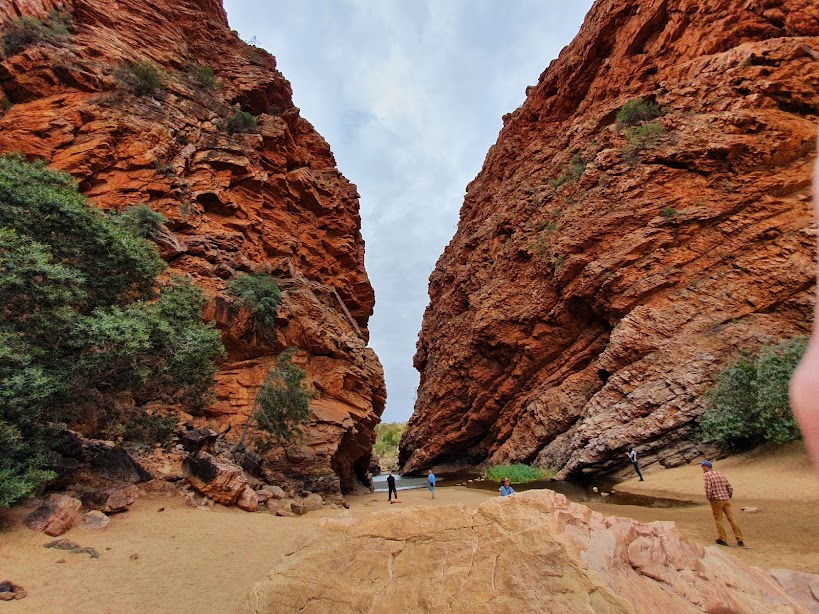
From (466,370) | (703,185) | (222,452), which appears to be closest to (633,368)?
(703,185)

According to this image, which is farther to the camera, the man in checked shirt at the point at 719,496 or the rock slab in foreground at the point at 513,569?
the man in checked shirt at the point at 719,496

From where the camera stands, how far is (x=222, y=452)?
48.2 feet

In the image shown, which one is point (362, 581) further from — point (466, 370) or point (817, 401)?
point (466, 370)

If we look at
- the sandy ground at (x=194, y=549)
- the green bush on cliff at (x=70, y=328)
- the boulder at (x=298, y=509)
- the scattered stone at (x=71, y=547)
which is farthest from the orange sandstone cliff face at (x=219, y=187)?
the scattered stone at (x=71, y=547)

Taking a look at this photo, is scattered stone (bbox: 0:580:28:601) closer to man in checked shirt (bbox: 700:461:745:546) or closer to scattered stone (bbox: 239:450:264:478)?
scattered stone (bbox: 239:450:264:478)

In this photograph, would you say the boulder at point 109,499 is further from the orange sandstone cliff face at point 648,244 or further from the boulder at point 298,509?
the orange sandstone cliff face at point 648,244

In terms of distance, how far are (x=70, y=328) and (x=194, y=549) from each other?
5.35 meters

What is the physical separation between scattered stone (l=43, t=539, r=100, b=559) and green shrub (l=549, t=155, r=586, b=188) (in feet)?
93.5

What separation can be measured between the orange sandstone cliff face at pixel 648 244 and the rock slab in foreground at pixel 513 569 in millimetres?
15358

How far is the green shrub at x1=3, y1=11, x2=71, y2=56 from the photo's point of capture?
2138 centimetres

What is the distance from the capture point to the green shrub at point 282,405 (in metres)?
16.2

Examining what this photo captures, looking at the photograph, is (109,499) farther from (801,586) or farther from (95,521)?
(801,586)

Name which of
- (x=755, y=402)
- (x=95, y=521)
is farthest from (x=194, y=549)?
(x=755, y=402)

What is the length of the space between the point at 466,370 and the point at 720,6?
2763cm
